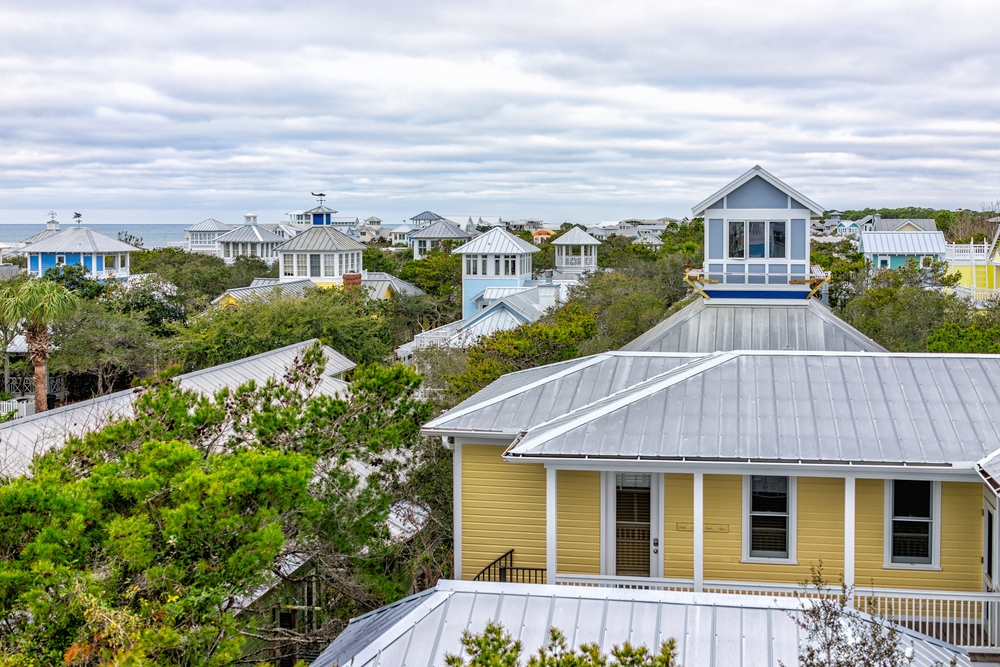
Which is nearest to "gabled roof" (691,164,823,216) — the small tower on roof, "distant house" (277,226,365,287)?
"distant house" (277,226,365,287)

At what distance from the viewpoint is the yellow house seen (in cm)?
1322

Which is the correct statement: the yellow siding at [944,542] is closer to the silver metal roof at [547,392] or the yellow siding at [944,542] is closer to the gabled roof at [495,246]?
the silver metal roof at [547,392]

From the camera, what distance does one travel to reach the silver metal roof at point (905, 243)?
63.6 m

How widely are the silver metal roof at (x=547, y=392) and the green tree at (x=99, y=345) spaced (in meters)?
24.7

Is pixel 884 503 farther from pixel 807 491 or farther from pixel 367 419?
pixel 367 419

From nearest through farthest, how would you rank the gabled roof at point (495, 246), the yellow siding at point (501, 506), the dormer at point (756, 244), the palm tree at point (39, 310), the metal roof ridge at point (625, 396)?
the metal roof ridge at point (625, 396), the yellow siding at point (501, 506), the dormer at point (756, 244), the palm tree at point (39, 310), the gabled roof at point (495, 246)

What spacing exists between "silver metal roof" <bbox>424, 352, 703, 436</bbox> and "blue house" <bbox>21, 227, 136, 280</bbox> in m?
59.0

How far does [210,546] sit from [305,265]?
52057mm

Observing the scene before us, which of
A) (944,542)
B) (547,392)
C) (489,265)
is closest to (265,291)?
(489,265)

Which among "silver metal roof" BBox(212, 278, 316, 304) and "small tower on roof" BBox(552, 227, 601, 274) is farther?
"small tower on roof" BBox(552, 227, 601, 274)

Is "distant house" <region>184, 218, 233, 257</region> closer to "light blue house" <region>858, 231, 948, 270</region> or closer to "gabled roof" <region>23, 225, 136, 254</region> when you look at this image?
"gabled roof" <region>23, 225, 136, 254</region>

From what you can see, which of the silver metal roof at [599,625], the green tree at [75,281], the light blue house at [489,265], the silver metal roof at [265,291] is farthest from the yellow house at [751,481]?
the light blue house at [489,265]

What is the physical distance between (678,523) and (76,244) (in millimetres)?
66273

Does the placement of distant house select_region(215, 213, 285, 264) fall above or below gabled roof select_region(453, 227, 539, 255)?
above
